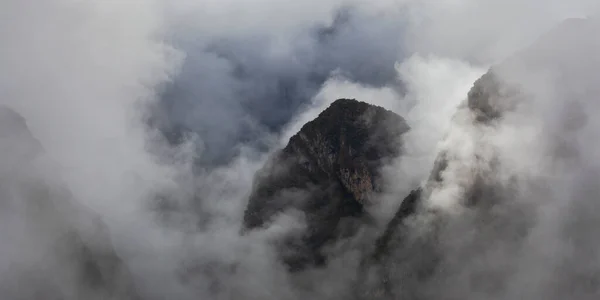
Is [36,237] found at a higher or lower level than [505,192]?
higher

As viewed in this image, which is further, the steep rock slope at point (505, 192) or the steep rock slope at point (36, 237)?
the steep rock slope at point (36, 237)

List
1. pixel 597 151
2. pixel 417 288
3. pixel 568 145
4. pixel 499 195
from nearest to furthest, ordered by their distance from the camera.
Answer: pixel 597 151 → pixel 568 145 → pixel 499 195 → pixel 417 288

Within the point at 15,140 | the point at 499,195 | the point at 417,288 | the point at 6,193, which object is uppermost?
the point at 15,140

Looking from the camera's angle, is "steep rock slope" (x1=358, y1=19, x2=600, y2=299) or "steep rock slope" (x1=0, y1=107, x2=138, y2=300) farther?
"steep rock slope" (x1=0, y1=107, x2=138, y2=300)

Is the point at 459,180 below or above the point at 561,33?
below

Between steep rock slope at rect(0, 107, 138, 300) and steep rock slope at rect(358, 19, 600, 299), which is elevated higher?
steep rock slope at rect(0, 107, 138, 300)

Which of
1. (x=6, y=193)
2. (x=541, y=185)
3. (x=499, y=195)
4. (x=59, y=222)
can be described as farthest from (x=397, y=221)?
(x=6, y=193)

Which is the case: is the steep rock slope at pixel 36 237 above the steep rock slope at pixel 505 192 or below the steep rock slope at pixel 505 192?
above

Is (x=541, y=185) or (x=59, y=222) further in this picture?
(x=59, y=222)

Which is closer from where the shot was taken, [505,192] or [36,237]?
[505,192]

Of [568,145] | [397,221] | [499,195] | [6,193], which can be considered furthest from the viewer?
[397,221]

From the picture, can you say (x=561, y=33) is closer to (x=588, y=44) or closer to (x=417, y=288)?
(x=588, y=44)
